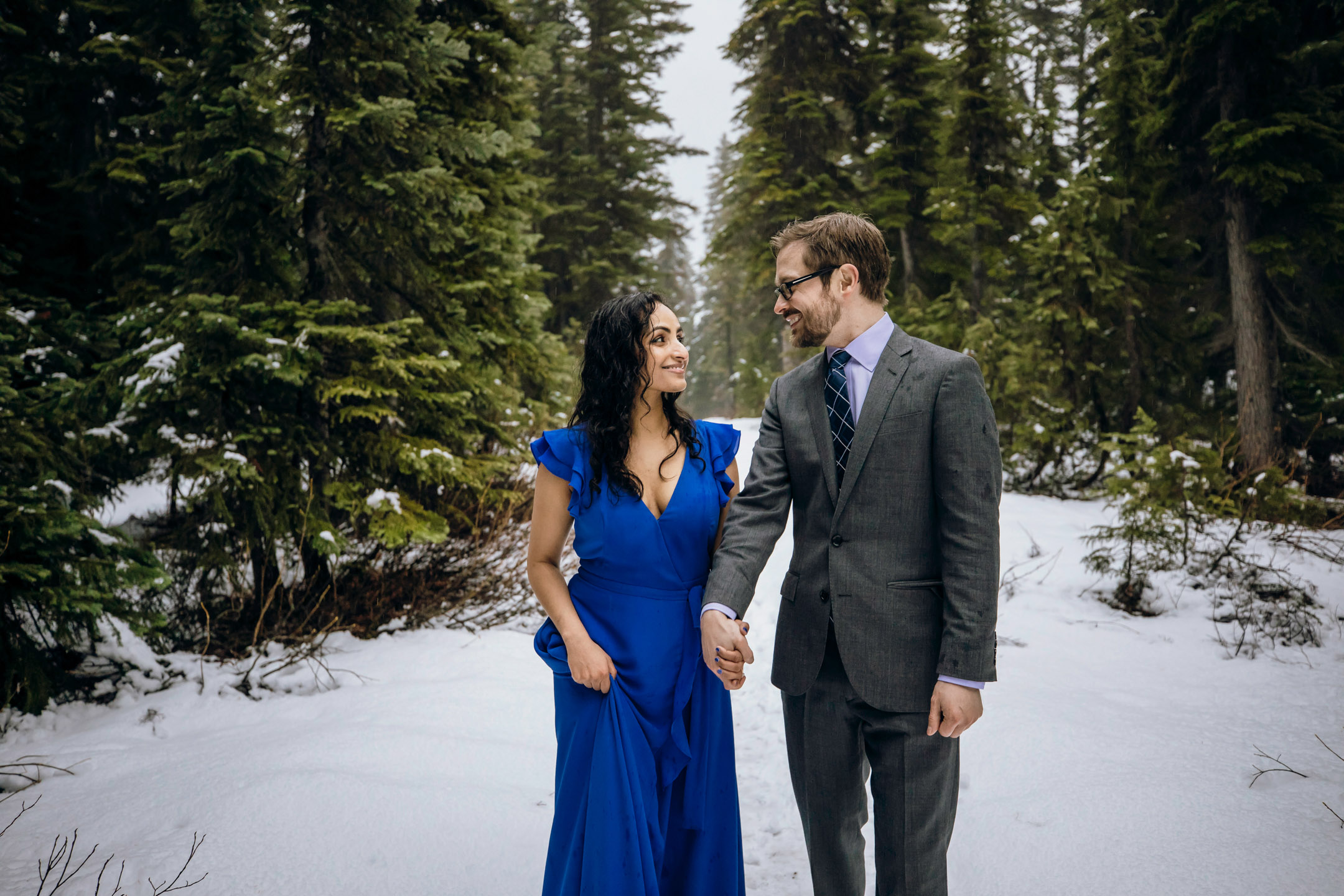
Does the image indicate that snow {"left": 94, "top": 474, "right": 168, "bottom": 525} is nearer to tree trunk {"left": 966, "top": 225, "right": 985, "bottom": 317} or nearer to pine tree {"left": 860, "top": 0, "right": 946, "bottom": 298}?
tree trunk {"left": 966, "top": 225, "right": 985, "bottom": 317}

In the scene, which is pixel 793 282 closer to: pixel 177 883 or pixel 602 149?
pixel 177 883

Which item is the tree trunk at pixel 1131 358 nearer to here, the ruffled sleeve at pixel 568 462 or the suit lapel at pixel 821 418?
the suit lapel at pixel 821 418

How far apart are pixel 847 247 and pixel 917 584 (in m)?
1.14

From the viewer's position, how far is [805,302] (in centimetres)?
228

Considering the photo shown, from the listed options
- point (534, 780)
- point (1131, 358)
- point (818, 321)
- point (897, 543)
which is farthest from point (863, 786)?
point (1131, 358)

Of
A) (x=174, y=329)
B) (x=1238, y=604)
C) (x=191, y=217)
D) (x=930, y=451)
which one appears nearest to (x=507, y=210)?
(x=191, y=217)

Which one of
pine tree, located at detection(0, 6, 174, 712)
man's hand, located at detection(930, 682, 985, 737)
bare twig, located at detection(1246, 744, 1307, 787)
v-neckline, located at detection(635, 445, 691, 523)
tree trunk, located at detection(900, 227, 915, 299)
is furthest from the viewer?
tree trunk, located at detection(900, 227, 915, 299)

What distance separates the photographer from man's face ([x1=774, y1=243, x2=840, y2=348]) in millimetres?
2270

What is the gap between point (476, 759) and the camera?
3.86m

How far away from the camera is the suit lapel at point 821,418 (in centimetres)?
219

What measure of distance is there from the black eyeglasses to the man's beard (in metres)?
0.07

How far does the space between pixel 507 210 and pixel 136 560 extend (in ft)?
18.0

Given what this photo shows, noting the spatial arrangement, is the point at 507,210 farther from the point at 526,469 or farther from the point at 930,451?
the point at 930,451

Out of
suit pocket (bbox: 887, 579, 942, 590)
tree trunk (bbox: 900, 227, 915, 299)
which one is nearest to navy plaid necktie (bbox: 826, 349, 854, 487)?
suit pocket (bbox: 887, 579, 942, 590)
